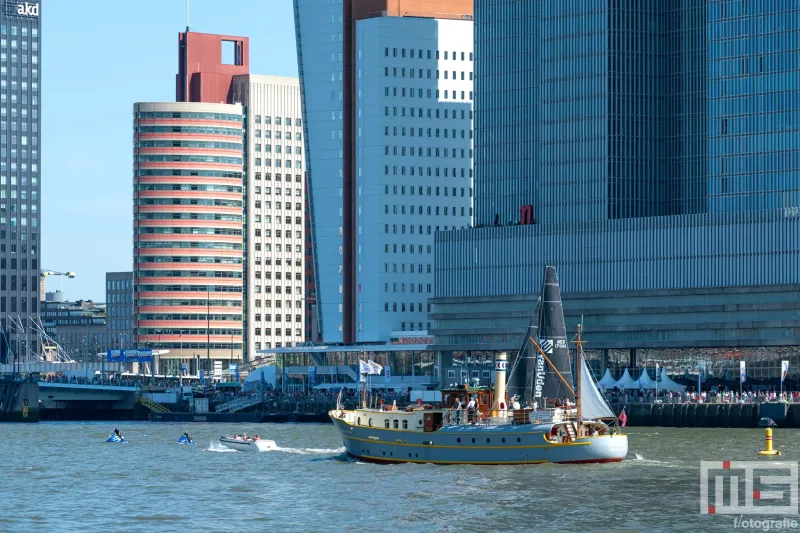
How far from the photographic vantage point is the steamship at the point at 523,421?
124 metres

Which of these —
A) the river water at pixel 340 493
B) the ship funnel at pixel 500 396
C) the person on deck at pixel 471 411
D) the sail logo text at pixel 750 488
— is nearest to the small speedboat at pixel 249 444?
the river water at pixel 340 493

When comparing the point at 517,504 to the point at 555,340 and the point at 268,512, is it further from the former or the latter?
the point at 555,340

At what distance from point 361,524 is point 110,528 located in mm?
12590

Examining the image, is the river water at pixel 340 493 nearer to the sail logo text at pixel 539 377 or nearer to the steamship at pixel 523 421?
the steamship at pixel 523 421

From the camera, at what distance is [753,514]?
96.1m

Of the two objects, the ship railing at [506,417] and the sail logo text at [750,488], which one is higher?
the ship railing at [506,417]

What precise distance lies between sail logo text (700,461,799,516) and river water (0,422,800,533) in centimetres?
130

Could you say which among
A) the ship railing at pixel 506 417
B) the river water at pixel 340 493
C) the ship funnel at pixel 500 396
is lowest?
the river water at pixel 340 493

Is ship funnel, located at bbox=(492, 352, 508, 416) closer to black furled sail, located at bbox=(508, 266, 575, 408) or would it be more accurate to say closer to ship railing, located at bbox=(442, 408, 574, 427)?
ship railing, located at bbox=(442, 408, 574, 427)

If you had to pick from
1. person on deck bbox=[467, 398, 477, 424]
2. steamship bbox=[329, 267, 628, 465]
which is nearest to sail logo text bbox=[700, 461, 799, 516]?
steamship bbox=[329, 267, 628, 465]

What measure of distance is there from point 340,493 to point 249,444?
4709cm

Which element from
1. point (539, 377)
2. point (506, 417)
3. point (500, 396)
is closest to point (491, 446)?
point (506, 417)

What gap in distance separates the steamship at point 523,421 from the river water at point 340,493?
1.24 meters

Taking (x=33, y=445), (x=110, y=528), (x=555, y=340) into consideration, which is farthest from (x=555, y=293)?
(x=33, y=445)
